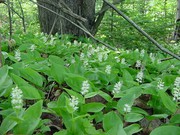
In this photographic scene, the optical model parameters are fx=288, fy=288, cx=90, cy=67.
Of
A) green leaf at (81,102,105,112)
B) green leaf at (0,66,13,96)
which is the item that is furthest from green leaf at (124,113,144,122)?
green leaf at (0,66,13,96)

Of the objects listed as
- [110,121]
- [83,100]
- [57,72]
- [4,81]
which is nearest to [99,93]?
[83,100]

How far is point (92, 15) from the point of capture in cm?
479

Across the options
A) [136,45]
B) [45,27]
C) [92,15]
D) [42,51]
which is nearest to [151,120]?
[42,51]

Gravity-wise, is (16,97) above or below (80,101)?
above

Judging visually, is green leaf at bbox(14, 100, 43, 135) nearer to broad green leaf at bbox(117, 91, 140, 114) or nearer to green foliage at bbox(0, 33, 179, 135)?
green foliage at bbox(0, 33, 179, 135)

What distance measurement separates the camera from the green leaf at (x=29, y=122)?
3.31 ft

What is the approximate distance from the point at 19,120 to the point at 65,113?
0.65 feet

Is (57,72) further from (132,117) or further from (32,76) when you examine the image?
(132,117)

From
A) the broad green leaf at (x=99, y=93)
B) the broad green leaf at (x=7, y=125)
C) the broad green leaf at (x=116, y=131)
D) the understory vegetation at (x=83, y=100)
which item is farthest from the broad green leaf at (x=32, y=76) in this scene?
the broad green leaf at (x=116, y=131)

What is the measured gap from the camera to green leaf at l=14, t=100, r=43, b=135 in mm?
1009

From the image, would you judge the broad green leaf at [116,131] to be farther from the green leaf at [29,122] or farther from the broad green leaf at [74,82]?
the broad green leaf at [74,82]

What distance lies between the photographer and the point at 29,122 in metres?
1.03

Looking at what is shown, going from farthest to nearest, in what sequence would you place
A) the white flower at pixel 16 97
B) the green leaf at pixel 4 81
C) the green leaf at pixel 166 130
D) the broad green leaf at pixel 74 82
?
the broad green leaf at pixel 74 82 < the green leaf at pixel 4 81 < the green leaf at pixel 166 130 < the white flower at pixel 16 97

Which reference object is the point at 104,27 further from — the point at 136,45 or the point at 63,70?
the point at 63,70
